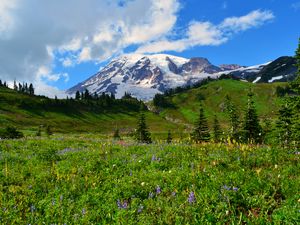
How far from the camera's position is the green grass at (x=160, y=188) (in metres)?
6.03

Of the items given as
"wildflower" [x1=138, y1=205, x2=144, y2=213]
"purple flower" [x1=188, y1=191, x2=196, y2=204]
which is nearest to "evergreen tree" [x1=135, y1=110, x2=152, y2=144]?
"purple flower" [x1=188, y1=191, x2=196, y2=204]

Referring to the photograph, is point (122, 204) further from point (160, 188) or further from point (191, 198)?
point (191, 198)

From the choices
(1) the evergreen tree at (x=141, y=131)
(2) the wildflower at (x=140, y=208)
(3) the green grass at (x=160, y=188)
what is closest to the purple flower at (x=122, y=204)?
(3) the green grass at (x=160, y=188)

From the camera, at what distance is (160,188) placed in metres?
7.73

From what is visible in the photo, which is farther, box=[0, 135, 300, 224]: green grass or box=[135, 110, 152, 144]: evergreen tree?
box=[135, 110, 152, 144]: evergreen tree

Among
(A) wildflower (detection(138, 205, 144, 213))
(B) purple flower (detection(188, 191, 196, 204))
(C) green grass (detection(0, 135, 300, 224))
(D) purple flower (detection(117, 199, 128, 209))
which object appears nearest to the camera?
(C) green grass (detection(0, 135, 300, 224))

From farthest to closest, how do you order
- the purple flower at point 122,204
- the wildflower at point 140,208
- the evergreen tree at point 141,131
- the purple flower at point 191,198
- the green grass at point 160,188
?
the evergreen tree at point 141,131
the purple flower at point 122,204
the purple flower at point 191,198
the wildflower at point 140,208
the green grass at point 160,188

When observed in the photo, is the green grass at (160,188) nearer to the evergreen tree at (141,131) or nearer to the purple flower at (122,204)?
the purple flower at (122,204)

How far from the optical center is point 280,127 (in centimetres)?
5675

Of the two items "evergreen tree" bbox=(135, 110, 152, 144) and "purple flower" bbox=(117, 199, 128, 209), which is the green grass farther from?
"evergreen tree" bbox=(135, 110, 152, 144)

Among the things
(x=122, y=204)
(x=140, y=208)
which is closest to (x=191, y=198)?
(x=140, y=208)

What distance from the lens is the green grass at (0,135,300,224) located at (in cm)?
603

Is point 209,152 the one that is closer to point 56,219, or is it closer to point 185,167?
point 185,167

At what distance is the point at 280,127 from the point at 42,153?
51.2 m
